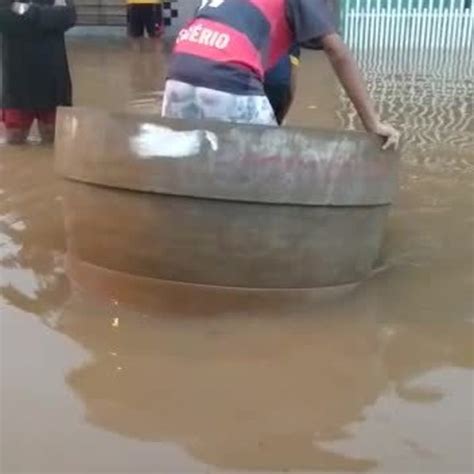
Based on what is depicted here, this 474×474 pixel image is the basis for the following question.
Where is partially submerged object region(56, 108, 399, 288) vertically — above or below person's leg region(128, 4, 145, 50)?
above

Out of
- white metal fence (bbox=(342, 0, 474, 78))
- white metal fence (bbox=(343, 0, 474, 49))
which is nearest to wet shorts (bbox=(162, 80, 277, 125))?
white metal fence (bbox=(342, 0, 474, 78))

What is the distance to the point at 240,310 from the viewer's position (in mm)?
3477

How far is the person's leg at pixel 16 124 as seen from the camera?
6.30 meters

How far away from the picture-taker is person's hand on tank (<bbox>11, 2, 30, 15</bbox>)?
6.01m

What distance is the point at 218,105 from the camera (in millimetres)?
3725

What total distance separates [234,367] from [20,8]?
374 cm

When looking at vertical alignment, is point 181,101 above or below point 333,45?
below

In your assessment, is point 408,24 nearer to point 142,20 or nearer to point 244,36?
point 142,20

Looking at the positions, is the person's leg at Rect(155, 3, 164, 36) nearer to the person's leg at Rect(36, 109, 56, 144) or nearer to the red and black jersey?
the person's leg at Rect(36, 109, 56, 144)

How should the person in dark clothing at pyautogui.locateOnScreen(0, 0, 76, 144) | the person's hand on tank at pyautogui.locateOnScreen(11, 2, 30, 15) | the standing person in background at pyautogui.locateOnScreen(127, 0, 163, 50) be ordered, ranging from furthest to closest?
1. the standing person in background at pyautogui.locateOnScreen(127, 0, 163, 50)
2. the person in dark clothing at pyautogui.locateOnScreen(0, 0, 76, 144)
3. the person's hand on tank at pyautogui.locateOnScreen(11, 2, 30, 15)

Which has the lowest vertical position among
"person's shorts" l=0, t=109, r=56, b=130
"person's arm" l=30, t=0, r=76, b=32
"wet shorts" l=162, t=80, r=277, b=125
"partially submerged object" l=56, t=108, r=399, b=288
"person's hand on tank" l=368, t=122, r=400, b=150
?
"person's shorts" l=0, t=109, r=56, b=130

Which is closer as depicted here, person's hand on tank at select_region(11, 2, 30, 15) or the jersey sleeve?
the jersey sleeve

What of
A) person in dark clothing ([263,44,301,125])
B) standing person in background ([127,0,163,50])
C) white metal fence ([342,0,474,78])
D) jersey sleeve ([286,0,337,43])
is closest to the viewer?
jersey sleeve ([286,0,337,43])

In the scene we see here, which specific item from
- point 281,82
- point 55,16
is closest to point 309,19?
point 281,82
